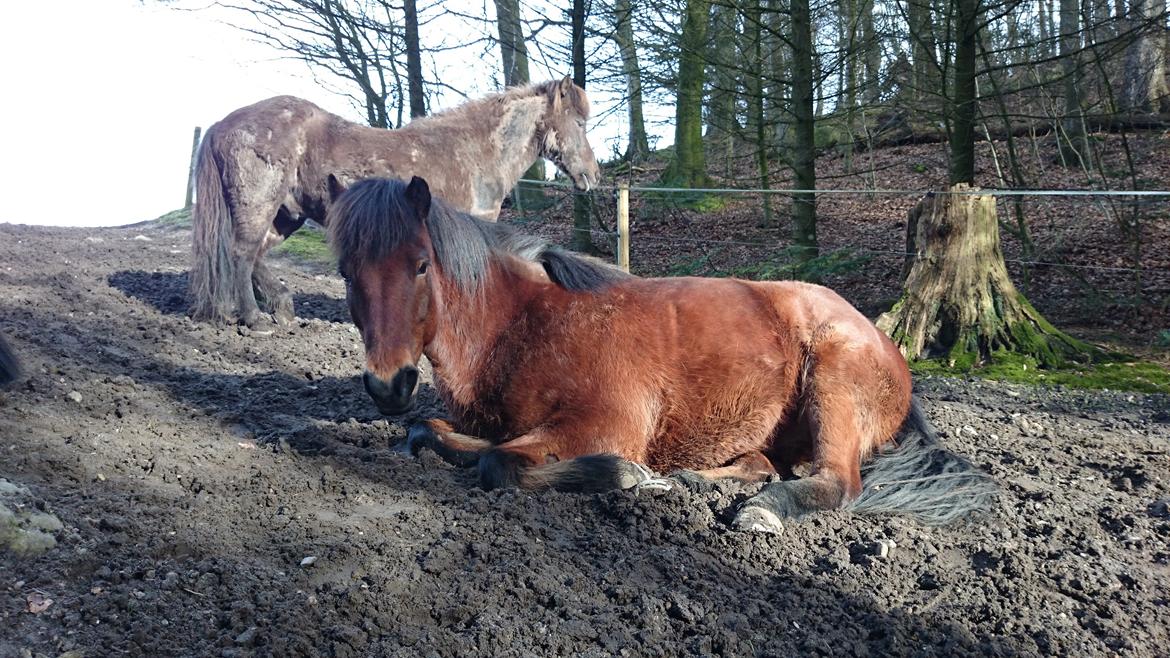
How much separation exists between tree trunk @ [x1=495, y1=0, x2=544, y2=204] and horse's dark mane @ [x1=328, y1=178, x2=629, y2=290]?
804 cm

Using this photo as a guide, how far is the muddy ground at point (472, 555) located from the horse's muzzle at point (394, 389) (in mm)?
391

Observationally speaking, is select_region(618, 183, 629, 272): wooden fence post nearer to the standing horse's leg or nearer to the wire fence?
the wire fence

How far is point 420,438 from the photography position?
428 cm

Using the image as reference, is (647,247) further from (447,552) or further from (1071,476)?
(447,552)

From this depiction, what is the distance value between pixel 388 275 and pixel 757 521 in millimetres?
1928

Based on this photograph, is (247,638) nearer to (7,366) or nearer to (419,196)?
(419,196)

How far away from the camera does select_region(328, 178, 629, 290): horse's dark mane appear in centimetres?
379

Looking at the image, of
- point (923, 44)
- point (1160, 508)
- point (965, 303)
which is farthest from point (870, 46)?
point (1160, 508)

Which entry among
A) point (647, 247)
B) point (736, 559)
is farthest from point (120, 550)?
point (647, 247)

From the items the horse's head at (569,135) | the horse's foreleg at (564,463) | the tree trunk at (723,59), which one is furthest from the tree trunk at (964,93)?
the horse's foreleg at (564,463)

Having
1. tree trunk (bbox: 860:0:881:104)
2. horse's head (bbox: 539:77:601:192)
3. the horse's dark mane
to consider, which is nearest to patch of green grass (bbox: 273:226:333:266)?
horse's head (bbox: 539:77:601:192)

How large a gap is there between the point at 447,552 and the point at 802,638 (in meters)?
1.26

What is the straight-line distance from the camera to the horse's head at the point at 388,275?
12.1 ft

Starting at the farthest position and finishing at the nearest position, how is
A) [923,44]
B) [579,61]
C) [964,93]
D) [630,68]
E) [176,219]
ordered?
1. [176,219]
2. [630,68]
3. [579,61]
4. [964,93]
5. [923,44]
